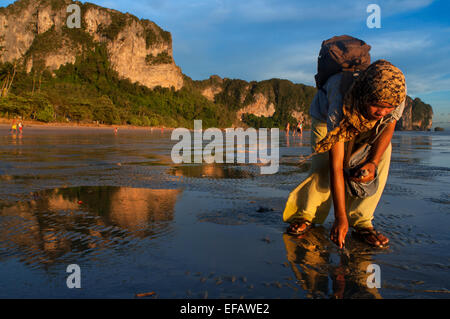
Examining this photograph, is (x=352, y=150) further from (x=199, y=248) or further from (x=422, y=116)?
(x=422, y=116)

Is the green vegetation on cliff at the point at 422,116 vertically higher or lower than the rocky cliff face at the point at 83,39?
lower

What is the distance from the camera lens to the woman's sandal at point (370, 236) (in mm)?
2350

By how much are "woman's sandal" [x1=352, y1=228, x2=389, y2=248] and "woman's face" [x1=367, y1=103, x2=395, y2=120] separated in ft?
3.01

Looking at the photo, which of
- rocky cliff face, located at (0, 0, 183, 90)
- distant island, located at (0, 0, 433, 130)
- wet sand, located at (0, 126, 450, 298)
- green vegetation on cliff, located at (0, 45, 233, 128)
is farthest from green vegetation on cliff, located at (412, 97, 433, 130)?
wet sand, located at (0, 126, 450, 298)

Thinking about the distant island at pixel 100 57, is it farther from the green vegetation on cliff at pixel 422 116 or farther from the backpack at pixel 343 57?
the green vegetation on cliff at pixel 422 116

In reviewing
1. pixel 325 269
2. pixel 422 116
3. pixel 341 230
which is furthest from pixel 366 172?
pixel 422 116

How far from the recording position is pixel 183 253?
2166 millimetres

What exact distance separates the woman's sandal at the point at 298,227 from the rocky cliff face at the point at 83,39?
12662cm

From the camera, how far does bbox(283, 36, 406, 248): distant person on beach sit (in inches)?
76.1

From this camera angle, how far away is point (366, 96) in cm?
195

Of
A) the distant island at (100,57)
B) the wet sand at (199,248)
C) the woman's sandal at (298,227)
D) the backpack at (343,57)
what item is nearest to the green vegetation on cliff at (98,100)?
the distant island at (100,57)
